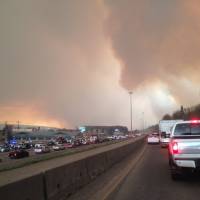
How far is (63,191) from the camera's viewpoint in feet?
36.7

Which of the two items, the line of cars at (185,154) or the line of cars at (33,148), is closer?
the line of cars at (185,154)

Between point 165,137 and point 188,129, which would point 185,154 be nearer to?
point 188,129

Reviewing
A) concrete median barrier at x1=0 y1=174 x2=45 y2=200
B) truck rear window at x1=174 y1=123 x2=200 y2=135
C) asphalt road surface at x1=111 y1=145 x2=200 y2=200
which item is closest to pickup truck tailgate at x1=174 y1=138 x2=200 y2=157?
asphalt road surface at x1=111 y1=145 x2=200 y2=200

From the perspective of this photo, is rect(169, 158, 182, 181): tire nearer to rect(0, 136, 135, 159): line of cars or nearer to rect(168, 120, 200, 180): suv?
rect(168, 120, 200, 180): suv

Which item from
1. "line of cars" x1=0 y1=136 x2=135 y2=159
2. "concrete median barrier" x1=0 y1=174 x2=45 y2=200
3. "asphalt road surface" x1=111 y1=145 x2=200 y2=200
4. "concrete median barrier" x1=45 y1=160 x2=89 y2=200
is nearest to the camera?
"concrete median barrier" x1=0 y1=174 x2=45 y2=200

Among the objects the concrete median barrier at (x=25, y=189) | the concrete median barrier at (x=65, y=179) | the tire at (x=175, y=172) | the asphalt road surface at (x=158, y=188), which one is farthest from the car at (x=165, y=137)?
the concrete median barrier at (x=25, y=189)

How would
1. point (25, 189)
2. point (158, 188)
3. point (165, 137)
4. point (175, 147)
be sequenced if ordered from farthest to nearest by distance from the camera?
1. point (165, 137)
2. point (175, 147)
3. point (158, 188)
4. point (25, 189)

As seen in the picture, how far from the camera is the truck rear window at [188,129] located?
15.6 meters

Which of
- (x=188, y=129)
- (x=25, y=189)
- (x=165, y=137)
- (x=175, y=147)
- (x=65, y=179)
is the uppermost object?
(x=188, y=129)

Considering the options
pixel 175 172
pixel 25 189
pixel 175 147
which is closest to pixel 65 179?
pixel 25 189

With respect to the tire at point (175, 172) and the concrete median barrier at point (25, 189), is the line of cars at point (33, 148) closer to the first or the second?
the tire at point (175, 172)

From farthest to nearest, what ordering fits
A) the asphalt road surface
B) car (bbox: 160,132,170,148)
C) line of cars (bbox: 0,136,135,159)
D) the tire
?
1. line of cars (bbox: 0,136,135,159)
2. car (bbox: 160,132,170,148)
3. the tire
4. the asphalt road surface

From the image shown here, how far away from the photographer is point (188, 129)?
15.7 meters

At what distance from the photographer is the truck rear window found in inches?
615
